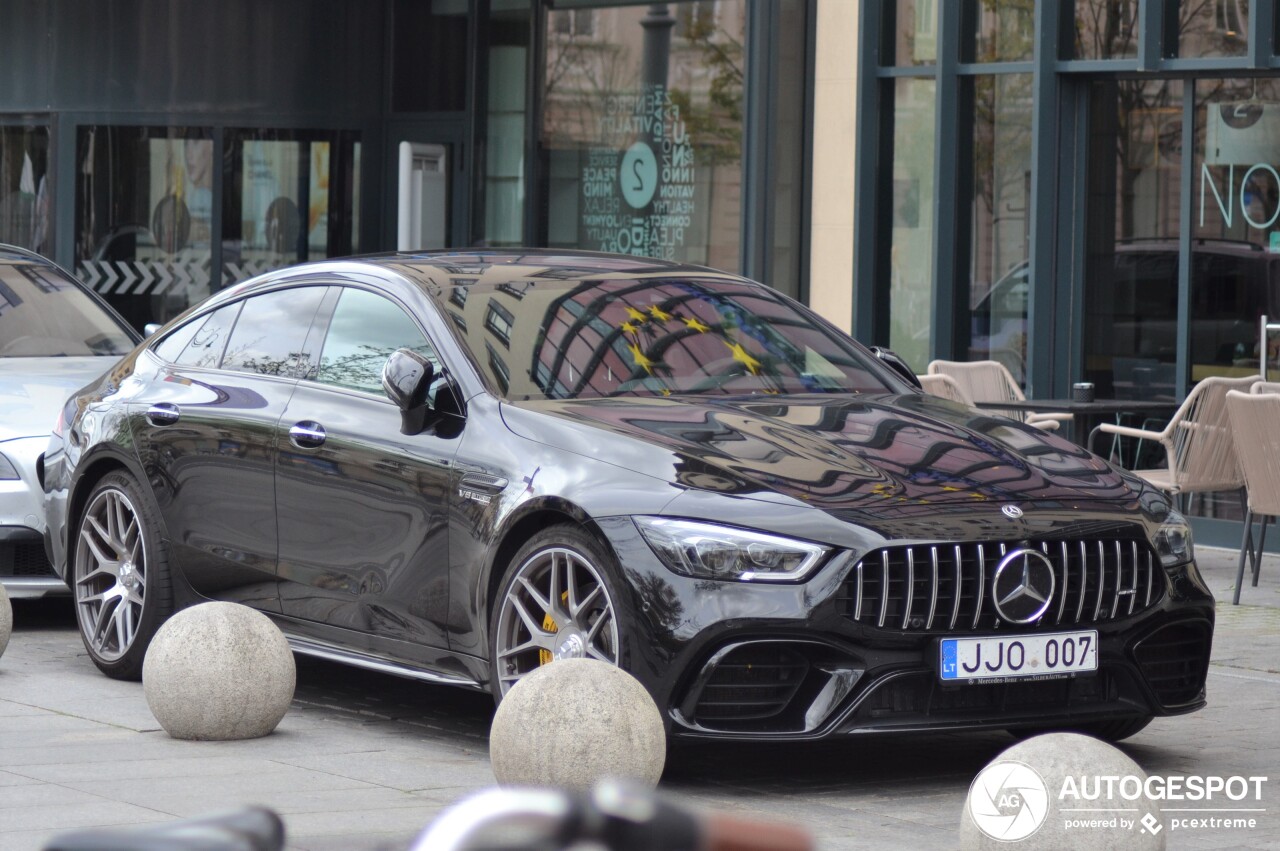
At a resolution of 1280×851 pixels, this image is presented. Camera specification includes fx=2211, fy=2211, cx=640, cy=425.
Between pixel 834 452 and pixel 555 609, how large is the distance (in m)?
0.95

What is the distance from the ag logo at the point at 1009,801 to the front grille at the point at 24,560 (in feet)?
17.8

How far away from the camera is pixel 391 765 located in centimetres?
674

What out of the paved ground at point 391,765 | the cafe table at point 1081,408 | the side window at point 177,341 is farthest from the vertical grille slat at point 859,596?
the cafe table at point 1081,408

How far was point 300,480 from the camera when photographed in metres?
7.54

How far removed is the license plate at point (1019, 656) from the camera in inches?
241

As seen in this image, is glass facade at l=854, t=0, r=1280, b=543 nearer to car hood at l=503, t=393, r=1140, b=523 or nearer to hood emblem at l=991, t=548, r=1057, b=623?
car hood at l=503, t=393, r=1140, b=523

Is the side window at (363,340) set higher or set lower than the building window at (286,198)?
lower

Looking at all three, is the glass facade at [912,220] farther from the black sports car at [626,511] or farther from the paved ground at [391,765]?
the black sports car at [626,511]

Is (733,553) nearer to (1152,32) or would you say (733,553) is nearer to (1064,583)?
(1064,583)

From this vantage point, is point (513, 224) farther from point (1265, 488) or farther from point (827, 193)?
point (1265, 488)

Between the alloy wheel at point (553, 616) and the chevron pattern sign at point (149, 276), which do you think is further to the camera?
the chevron pattern sign at point (149, 276)

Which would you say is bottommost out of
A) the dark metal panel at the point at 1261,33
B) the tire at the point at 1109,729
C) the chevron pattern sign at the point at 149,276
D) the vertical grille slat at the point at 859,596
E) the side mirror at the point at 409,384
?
the tire at the point at 1109,729

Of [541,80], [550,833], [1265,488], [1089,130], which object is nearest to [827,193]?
[1089,130]

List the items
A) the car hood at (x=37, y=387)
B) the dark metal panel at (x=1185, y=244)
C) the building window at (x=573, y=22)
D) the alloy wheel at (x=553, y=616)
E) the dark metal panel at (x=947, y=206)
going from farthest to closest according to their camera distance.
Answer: the building window at (x=573, y=22), the dark metal panel at (x=947, y=206), the dark metal panel at (x=1185, y=244), the car hood at (x=37, y=387), the alloy wheel at (x=553, y=616)
